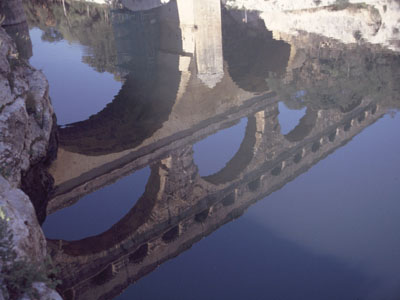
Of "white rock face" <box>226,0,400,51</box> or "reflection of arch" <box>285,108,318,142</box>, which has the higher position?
"white rock face" <box>226,0,400,51</box>

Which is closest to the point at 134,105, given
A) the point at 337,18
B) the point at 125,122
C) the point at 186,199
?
the point at 125,122

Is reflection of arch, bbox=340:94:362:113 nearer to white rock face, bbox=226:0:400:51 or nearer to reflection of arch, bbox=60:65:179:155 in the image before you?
white rock face, bbox=226:0:400:51

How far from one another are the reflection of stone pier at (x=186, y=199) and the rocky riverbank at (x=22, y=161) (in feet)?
2.27

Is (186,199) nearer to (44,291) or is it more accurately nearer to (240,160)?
(240,160)

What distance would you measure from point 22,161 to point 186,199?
6.07 feet

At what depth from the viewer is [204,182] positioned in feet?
17.1

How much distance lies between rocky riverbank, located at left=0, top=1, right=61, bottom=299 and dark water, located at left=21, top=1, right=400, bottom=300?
14.0 inches

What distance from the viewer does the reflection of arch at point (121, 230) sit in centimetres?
384

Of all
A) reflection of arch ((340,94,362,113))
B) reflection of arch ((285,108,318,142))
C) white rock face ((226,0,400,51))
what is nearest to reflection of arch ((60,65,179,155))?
reflection of arch ((285,108,318,142))

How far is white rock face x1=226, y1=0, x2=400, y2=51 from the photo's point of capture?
9.14 metres

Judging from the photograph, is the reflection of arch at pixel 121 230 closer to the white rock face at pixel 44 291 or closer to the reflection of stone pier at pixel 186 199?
the reflection of stone pier at pixel 186 199

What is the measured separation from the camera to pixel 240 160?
591cm

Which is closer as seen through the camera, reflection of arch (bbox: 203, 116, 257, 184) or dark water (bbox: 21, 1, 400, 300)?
dark water (bbox: 21, 1, 400, 300)

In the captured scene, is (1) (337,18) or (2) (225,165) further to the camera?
(1) (337,18)
